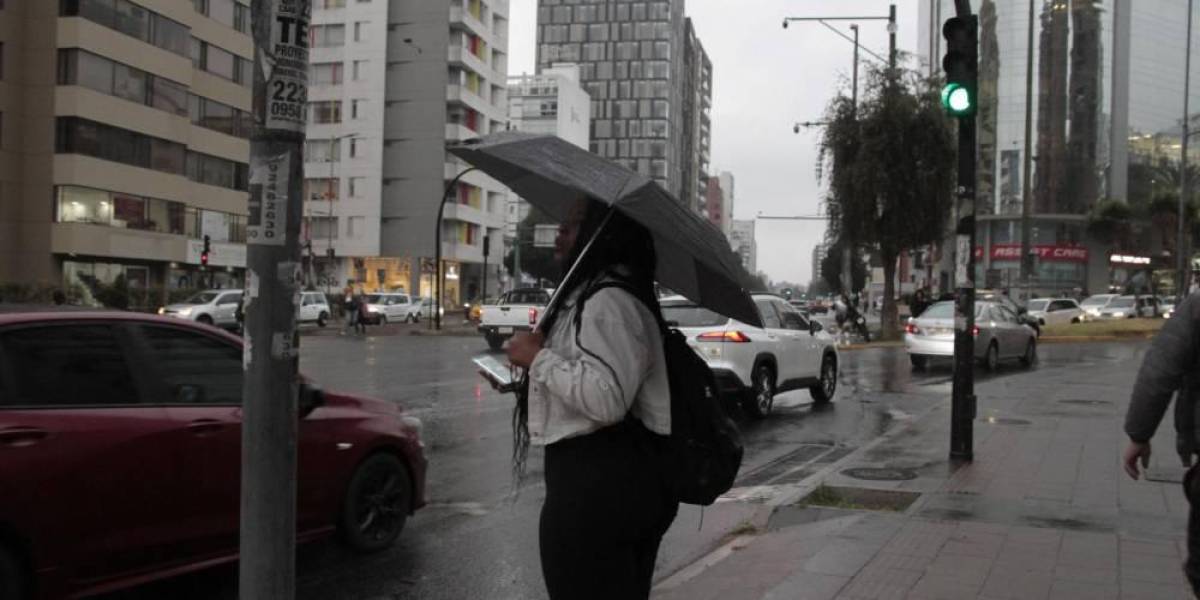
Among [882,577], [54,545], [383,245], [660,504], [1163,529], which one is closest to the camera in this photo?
[660,504]

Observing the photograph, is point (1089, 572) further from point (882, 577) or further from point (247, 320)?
point (247, 320)

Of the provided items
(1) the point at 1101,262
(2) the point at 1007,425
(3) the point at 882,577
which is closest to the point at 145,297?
(2) the point at 1007,425

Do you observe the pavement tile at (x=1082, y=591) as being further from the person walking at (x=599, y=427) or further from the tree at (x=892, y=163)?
the tree at (x=892, y=163)

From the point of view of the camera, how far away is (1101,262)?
75.3 m

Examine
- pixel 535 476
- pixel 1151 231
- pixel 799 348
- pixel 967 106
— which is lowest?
pixel 535 476

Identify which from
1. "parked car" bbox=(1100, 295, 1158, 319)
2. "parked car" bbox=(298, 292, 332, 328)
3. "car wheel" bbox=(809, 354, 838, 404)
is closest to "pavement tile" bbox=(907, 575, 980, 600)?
"car wheel" bbox=(809, 354, 838, 404)

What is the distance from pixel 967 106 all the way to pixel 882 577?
4.99m

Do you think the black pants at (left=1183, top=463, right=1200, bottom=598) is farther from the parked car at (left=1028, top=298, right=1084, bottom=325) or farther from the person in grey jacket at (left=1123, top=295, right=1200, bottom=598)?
the parked car at (left=1028, top=298, right=1084, bottom=325)

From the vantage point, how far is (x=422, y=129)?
72.0 m

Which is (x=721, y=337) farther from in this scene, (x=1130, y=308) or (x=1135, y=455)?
(x=1130, y=308)

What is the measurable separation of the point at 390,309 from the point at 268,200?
45356 millimetres

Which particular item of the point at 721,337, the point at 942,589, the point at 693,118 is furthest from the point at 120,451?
the point at 693,118

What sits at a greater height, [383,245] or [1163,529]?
[383,245]

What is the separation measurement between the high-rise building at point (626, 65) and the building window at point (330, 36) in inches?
3339
